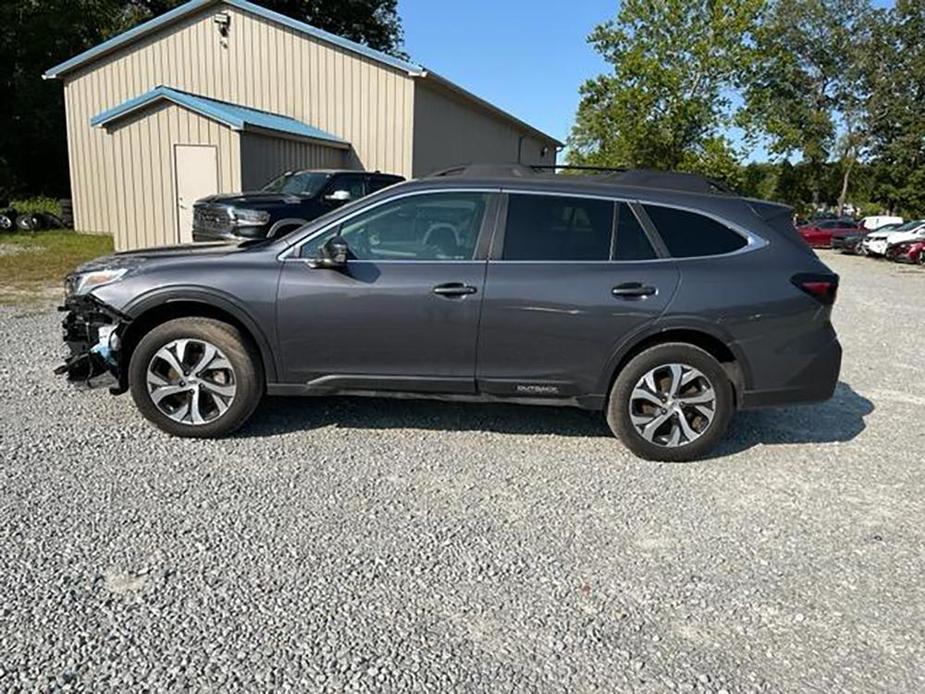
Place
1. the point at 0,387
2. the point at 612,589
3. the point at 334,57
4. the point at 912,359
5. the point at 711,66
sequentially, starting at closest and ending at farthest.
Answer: the point at 612,589 → the point at 0,387 → the point at 912,359 → the point at 334,57 → the point at 711,66

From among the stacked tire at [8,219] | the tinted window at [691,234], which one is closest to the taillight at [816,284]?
the tinted window at [691,234]

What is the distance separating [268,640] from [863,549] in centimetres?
281

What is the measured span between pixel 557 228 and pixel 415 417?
169cm

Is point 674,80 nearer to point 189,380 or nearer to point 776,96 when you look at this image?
point 776,96

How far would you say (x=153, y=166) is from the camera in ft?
49.9

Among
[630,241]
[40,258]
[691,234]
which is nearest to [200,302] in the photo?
[630,241]

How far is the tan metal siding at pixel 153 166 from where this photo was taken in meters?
14.4

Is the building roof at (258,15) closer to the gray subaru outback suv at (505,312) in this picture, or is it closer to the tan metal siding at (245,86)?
the tan metal siding at (245,86)

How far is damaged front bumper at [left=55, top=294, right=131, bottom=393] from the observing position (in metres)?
4.26

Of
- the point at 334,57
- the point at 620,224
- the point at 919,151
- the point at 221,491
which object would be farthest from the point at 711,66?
the point at 221,491

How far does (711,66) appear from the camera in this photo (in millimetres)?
29031

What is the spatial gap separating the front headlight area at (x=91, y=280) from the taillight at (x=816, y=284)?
166 inches

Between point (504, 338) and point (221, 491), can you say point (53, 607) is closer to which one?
point (221, 491)

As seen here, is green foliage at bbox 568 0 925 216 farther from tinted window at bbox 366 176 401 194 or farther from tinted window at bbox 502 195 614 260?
tinted window at bbox 502 195 614 260
